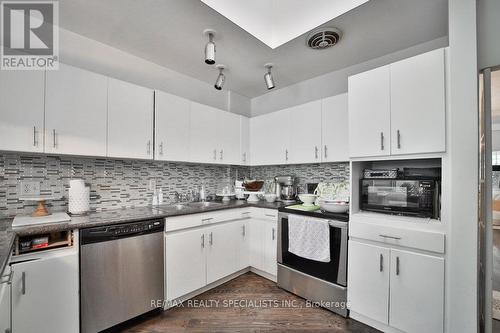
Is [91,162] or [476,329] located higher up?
[91,162]

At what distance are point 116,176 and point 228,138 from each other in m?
1.42

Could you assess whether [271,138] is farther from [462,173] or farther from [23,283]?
[23,283]

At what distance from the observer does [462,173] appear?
145 cm

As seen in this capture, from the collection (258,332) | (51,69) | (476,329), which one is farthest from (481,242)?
(51,69)

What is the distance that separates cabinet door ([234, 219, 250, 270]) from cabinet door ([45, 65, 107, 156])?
1695 mm

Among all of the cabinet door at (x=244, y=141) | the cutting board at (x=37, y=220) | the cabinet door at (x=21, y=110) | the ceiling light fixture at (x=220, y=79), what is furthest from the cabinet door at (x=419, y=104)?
the cabinet door at (x=21, y=110)

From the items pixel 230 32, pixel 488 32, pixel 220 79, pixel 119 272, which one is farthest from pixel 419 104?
pixel 119 272

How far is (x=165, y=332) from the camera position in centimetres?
174

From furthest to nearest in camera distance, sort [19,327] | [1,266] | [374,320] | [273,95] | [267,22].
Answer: [273,95] < [267,22] < [374,320] < [19,327] < [1,266]

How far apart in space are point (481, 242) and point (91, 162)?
3.22m

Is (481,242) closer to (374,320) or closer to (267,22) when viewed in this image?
(374,320)

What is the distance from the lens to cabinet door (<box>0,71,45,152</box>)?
59.5 inches

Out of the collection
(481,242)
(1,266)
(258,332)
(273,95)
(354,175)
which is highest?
(273,95)

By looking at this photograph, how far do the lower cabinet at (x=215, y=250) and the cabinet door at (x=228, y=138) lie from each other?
798mm
